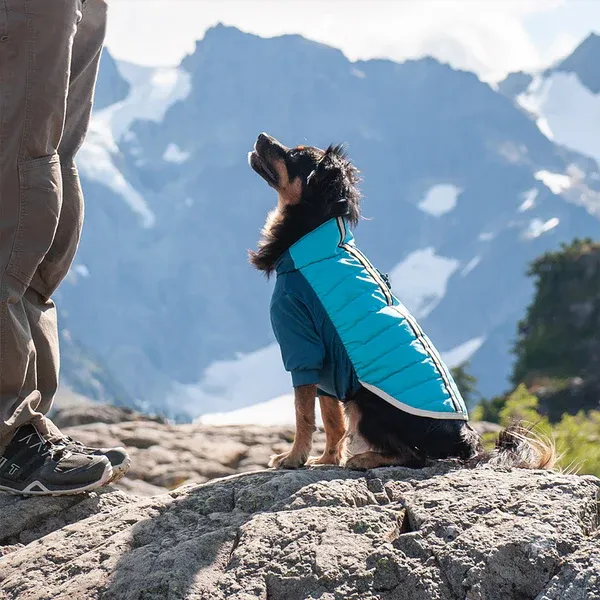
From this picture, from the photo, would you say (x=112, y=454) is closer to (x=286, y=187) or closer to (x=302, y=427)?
(x=302, y=427)

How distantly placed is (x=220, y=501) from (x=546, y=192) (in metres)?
166

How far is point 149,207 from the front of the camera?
18375 cm

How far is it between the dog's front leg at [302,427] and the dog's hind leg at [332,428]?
4.4 inches

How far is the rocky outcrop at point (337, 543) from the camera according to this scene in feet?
9.80

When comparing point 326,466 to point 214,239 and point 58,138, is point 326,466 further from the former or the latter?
point 214,239

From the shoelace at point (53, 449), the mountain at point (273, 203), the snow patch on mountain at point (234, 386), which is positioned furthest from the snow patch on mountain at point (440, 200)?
the shoelace at point (53, 449)

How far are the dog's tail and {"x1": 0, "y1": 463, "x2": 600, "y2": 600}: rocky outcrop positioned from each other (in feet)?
0.85

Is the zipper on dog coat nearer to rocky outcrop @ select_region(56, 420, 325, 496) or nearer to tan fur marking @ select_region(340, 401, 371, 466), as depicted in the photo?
tan fur marking @ select_region(340, 401, 371, 466)

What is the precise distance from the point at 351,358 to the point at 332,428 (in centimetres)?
58

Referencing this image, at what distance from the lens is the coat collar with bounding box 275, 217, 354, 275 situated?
4395mm

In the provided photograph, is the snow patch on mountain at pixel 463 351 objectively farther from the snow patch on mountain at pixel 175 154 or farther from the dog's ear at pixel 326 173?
the dog's ear at pixel 326 173

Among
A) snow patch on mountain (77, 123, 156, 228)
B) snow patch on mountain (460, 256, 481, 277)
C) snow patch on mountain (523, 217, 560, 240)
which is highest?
snow patch on mountain (77, 123, 156, 228)

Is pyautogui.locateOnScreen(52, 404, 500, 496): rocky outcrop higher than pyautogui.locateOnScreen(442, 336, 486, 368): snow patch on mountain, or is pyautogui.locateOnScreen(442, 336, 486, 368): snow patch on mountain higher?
pyautogui.locateOnScreen(442, 336, 486, 368): snow patch on mountain

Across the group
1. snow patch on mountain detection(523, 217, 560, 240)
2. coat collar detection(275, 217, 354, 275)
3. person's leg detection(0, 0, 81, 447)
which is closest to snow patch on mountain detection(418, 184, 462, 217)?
snow patch on mountain detection(523, 217, 560, 240)
